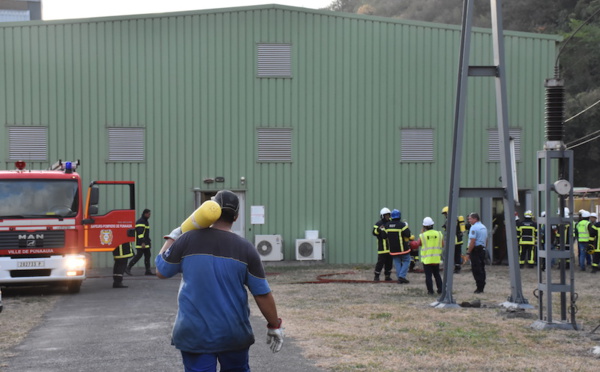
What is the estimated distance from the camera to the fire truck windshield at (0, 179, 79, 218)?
18.1m

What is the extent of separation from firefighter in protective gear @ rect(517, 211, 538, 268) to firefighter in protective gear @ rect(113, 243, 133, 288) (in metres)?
12.3

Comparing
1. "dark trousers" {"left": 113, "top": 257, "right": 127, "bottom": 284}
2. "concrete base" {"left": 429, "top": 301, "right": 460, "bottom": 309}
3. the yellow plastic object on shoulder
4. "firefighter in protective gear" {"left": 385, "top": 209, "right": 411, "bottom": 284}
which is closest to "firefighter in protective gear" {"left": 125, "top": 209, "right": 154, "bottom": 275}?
"dark trousers" {"left": 113, "top": 257, "right": 127, "bottom": 284}

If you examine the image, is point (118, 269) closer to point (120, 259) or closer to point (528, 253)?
point (120, 259)

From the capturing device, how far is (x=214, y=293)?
6.04 meters

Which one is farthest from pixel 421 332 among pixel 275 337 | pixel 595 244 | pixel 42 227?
pixel 595 244

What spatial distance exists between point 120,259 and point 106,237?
0.62 metres

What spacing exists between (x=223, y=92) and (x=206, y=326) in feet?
73.2

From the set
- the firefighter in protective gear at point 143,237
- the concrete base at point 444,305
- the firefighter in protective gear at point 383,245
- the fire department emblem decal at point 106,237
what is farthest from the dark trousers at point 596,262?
the fire department emblem decal at point 106,237

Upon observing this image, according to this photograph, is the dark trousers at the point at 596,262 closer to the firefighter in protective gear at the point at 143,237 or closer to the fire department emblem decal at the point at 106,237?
the firefighter in protective gear at the point at 143,237

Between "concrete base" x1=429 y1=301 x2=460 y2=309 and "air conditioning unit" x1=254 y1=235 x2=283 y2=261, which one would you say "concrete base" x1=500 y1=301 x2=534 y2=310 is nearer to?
"concrete base" x1=429 y1=301 x2=460 y2=309

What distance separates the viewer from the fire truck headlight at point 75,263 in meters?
18.2

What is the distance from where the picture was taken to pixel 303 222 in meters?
28.0

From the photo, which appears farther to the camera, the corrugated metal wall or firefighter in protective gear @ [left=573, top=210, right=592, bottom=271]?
the corrugated metal wall

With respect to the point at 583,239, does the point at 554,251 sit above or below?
above
